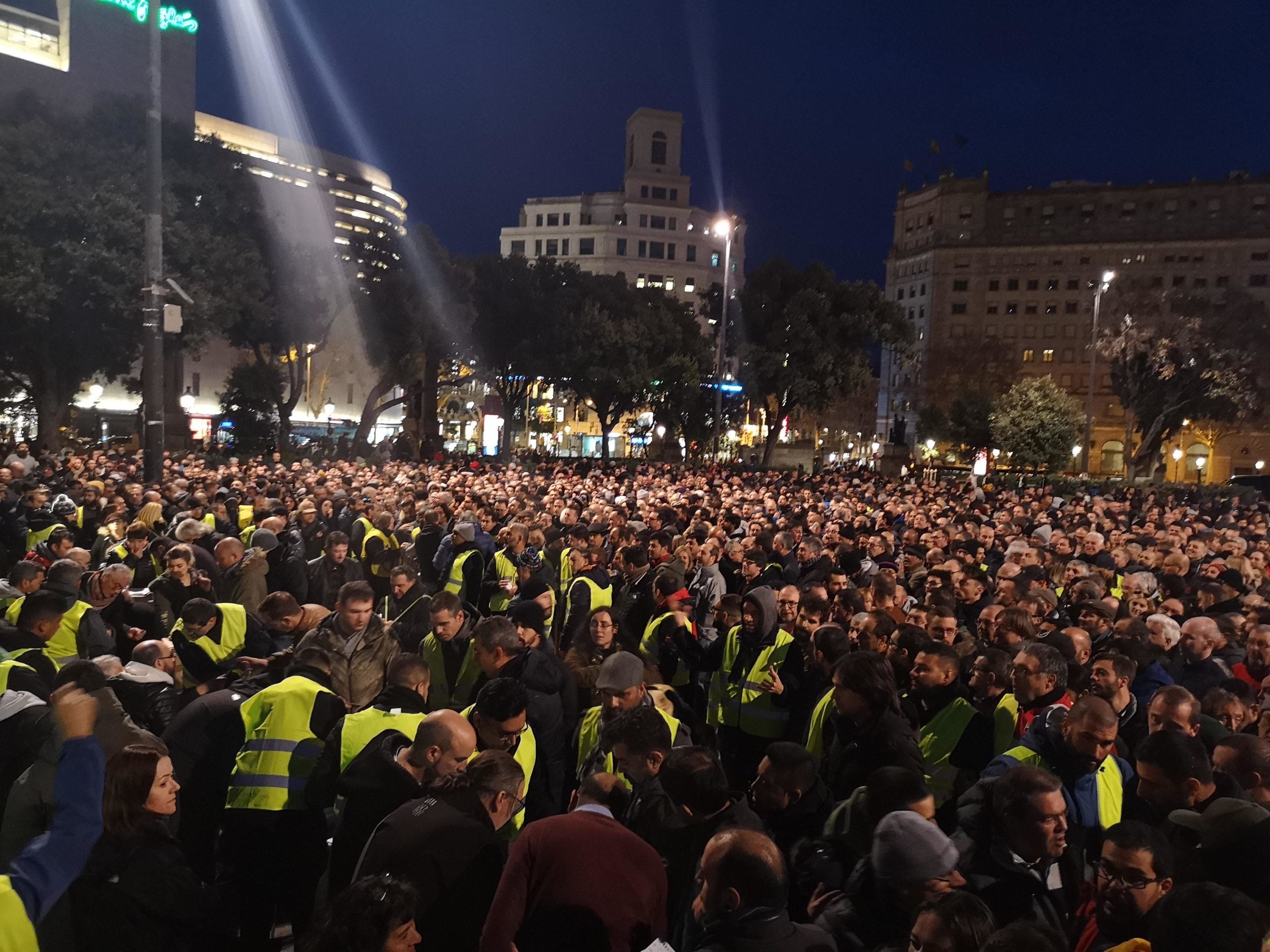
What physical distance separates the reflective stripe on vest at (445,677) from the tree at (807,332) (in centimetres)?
Answer: 3455

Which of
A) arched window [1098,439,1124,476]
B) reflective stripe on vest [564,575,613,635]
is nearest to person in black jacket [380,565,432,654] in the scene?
reflective stripe on vest [564,575,613,635]

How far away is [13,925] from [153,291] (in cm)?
1205

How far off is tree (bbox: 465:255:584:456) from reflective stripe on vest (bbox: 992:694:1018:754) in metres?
37.0

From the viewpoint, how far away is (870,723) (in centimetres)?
424

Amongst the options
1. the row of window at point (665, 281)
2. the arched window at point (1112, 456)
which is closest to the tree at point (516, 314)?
Result: the arched window at point (1112, 456)

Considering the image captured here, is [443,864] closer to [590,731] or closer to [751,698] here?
[590,731]

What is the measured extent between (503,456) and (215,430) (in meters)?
14.6

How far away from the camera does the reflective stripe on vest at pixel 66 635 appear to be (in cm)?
585

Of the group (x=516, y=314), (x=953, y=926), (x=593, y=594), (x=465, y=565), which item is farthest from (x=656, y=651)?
(x=516, y=314)

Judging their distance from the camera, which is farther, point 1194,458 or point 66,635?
point 1194,458

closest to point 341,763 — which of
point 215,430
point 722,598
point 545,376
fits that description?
point 722,598

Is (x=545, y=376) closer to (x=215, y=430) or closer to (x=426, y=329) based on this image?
(x=426, y=329)

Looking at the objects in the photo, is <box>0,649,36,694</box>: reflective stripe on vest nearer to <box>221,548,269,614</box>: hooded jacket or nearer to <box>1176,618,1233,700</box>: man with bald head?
<box>221,548,269,614</box>: hooded jacket

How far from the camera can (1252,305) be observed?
46.4 metres
